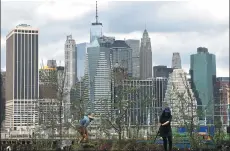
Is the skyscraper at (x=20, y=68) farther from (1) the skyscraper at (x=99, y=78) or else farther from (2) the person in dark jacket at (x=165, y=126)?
(2) the person in dark jacket at (x=165, y=126)

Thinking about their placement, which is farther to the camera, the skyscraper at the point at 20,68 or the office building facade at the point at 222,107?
the skyscraper at the point at 20,68

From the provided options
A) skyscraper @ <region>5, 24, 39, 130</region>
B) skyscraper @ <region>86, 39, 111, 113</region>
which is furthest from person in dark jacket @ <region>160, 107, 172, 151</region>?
skyscraper @ <region>5, 24, 39, 130</region>

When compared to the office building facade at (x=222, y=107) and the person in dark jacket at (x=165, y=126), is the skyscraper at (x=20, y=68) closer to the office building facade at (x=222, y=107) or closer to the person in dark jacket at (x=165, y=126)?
the office building facade at (x=222, y=107)

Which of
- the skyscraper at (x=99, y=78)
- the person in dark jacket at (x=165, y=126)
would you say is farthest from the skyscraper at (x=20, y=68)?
the person in dark jacket at (x=165, y=126)

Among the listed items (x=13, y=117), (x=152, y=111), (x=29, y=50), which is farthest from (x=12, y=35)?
(x=152, y=111)

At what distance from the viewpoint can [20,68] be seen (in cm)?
18700

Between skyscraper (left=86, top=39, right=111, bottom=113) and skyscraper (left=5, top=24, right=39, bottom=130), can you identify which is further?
skyscraper (left=5, top=24, right=39, bottom=130)

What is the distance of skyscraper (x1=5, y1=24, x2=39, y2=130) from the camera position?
15562cm

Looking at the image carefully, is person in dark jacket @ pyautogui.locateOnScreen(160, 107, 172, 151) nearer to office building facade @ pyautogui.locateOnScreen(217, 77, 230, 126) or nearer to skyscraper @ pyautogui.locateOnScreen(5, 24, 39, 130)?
office building facade @ pyautogui.locateOnScreen(217, 77, 230, 126)

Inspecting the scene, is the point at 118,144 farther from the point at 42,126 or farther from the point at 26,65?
the point at 26,65

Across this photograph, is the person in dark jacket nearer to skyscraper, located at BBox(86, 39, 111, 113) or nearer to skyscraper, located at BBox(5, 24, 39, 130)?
skyscraper, located at BBox(86, 39, 111, 113)

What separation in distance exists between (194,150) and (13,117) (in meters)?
135

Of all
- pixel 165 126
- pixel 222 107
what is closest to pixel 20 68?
pixel 222 107

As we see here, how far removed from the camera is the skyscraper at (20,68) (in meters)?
156
